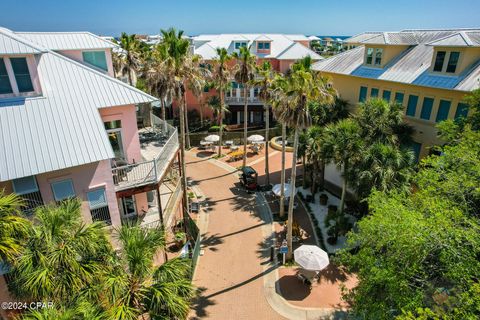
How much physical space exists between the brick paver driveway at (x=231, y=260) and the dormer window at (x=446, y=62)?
18721 mm

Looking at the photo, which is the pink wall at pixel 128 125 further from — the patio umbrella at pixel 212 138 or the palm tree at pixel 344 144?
the patio umbrella at pixel 212 138

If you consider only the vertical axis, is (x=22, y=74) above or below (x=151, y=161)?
above

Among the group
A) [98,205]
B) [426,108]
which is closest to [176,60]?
[98,205]

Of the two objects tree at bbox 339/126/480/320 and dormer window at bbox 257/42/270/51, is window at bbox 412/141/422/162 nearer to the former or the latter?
tree at bbox 339/126/480/320

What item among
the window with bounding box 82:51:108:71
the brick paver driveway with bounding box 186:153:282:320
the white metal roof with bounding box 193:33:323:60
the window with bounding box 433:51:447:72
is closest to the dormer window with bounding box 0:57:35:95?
the window with bounding box 82:51:108:71

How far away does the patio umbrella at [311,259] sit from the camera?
56.5ft

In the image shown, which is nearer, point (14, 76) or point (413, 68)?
point (14, 76)

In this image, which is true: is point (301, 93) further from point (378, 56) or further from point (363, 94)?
point (378, 56)

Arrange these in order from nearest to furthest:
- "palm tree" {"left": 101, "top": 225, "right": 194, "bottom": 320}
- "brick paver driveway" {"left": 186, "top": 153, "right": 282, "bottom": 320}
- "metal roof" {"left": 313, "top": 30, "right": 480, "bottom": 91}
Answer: "palm tree" {"left": 101, "top": 225, "right": 194, "bottom": 320}
"brick paver driveway" {"left": 186, "top": 153, "right": 282, "bottom": 320}
"metal roof" {"left": 313, "top": 30, "right": 480, "bottom": 91}

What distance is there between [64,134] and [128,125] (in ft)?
14.3

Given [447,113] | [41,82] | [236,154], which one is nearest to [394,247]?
[447,113]

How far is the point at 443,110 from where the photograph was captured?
71.7 ft

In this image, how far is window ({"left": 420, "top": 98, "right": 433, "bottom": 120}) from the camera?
22547mm

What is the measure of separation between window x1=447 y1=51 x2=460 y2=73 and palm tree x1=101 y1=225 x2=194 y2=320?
23720 mm
